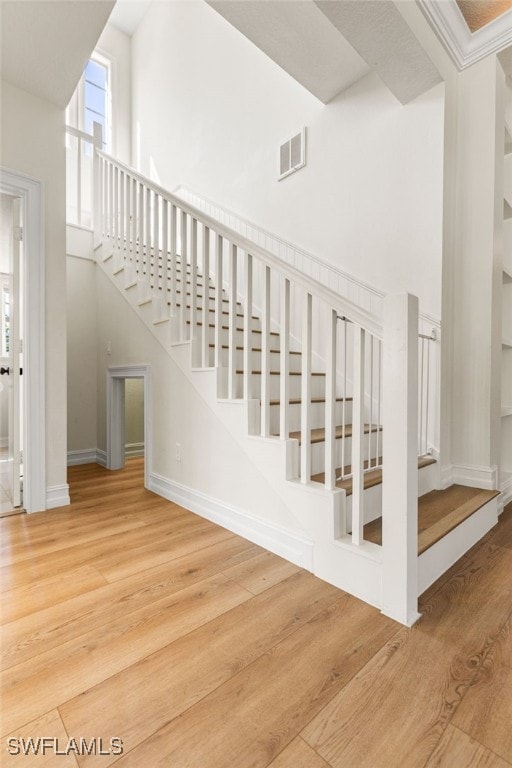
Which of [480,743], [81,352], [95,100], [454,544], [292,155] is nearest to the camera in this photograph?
[480,743]

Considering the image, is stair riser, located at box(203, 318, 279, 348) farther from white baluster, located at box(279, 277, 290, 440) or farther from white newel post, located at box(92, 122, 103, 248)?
white newel post, located at box(92, 122, 103, 248)

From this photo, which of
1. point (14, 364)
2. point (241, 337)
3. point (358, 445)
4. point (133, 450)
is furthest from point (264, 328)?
point (133, 450)

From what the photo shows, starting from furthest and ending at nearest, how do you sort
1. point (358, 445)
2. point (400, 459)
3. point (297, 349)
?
1. point (297, 349)
2. point (358, 445)
3. point (400, 459)

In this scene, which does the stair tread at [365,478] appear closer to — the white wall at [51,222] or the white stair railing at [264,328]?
the white stair railing at [264,328]

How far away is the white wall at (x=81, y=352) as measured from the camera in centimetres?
379

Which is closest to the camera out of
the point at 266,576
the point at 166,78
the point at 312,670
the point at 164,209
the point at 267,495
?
the point at 312,670

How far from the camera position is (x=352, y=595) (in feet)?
5.20

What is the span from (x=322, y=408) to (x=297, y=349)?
1.03m

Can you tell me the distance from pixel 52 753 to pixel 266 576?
987mm

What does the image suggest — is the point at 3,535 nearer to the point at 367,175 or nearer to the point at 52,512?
the point at 52,512

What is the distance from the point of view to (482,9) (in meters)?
2.28

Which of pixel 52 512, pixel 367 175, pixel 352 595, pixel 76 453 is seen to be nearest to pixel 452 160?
pixel 367 175

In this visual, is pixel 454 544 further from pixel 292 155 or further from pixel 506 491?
pixel 292 155

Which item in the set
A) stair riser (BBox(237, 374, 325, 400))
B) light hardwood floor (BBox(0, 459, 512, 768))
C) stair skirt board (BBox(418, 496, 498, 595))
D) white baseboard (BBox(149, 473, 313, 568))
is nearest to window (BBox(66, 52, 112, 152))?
stair riser (BBox(237, 374, 325, 400))
